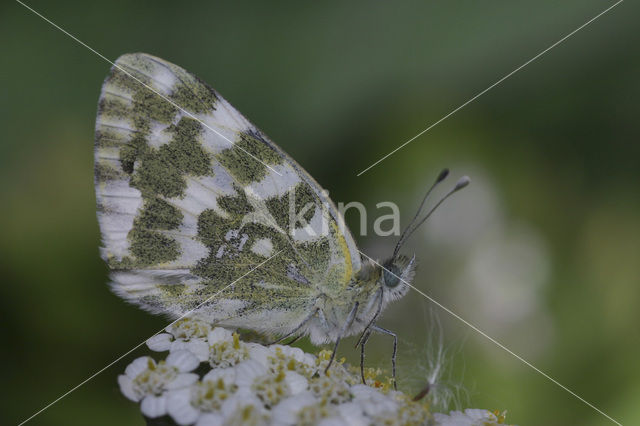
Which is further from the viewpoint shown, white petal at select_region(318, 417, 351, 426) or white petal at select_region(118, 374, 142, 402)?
white petal at select_region(118, 374, 142, 402)

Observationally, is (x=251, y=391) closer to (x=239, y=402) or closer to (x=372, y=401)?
(x=239, y=402)

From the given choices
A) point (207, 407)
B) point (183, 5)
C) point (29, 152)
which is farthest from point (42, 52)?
point (207, 407)

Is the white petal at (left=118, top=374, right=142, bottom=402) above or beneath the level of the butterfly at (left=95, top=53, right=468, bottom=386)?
beneath

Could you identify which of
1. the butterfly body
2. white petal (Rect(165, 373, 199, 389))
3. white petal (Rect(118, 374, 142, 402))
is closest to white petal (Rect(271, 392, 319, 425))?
white petal (Rect(165, 373, 199, 389))

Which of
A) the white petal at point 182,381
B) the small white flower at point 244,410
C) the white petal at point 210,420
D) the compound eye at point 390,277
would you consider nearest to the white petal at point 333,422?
the small white flower at point 244,410

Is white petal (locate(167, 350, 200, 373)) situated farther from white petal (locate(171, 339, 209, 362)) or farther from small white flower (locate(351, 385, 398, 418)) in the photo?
small white flower (locate(351, 385, 398, 418))

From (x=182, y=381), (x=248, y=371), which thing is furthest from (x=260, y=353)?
(x=182, y=381)

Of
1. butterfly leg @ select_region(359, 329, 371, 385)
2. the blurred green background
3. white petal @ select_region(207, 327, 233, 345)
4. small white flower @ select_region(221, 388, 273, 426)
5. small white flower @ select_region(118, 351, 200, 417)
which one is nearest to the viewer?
small white flower @ select_region(221, 388, 273, 426)

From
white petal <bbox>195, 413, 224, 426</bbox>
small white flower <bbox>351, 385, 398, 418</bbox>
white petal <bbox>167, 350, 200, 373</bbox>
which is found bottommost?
white petal <bbox>195, 413, 224, 426</bbox>
